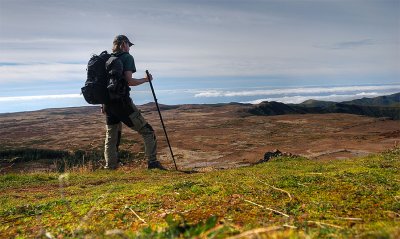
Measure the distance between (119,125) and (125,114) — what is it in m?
0.90

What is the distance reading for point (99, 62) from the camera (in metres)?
11.3

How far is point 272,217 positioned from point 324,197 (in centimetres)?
116

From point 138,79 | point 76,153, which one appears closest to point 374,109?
point 76,153

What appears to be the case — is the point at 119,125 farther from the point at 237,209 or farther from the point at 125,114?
the point at 237,209

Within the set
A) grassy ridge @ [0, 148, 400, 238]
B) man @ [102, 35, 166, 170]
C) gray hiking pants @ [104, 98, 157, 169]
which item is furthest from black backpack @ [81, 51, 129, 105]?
grassy ridge @ [0, 148, 400, 238]

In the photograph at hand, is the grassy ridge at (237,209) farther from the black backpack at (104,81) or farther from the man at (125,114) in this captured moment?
the man at (125,114)

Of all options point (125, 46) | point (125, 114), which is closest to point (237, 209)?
point (125, 114)

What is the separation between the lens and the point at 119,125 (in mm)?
12383

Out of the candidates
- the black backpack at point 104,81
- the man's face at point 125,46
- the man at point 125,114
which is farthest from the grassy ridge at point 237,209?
the man's face at point 125,46

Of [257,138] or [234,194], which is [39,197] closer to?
[234,194]

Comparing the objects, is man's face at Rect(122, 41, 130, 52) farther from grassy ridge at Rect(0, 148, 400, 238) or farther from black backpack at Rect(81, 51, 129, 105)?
grassy ridge at Rect(0, 148, 400, 238)

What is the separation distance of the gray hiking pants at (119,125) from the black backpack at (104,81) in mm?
366

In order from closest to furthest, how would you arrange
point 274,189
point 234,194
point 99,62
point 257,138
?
point 234,194, point 274,189, point 99,62, point 257,138

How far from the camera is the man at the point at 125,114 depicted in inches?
442
